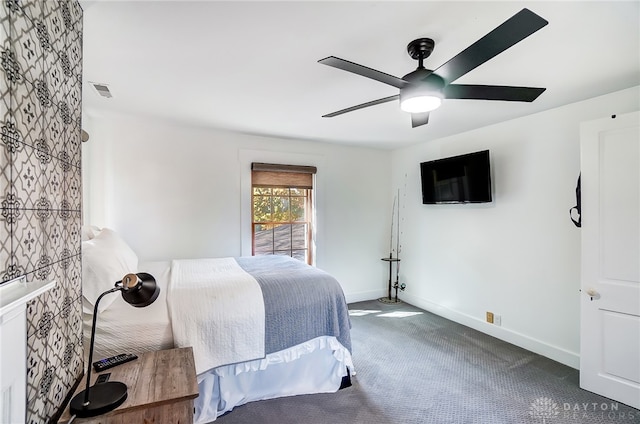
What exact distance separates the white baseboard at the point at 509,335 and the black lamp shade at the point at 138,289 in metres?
3.37

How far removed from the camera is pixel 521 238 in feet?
10.2

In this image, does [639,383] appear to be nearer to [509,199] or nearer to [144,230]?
[509,199]

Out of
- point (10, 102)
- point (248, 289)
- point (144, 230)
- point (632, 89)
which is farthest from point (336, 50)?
point (144, 230)

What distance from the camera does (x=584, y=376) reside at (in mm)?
2352

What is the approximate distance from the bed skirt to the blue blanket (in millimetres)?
69

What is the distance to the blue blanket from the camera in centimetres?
213

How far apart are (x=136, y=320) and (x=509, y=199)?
3452mm

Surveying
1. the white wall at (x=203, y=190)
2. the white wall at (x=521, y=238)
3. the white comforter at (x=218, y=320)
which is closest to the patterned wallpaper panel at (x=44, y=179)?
the white comforter at (x=218, y=320)

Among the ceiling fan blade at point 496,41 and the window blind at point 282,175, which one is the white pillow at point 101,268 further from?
the ceiling fan blade at point 496,41

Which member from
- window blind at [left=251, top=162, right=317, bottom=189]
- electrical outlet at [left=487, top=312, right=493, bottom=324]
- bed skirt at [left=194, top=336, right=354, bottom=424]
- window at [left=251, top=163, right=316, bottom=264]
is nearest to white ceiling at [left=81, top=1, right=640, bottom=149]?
window blind at [left=251, top=162, right=317, bottom=189]

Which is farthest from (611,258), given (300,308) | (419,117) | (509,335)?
(300,308)

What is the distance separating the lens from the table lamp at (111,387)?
1142 millimetres

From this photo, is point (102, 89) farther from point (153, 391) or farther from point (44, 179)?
point (153, 391)

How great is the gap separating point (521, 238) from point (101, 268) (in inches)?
142
